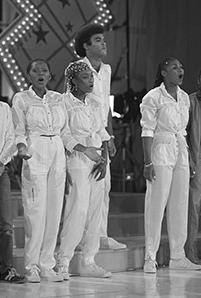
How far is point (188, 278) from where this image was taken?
581 cm

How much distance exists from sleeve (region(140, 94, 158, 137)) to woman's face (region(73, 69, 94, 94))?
1.81ft

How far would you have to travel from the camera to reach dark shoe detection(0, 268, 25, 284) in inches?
216

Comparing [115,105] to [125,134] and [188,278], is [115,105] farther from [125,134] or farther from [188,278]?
[188,278]

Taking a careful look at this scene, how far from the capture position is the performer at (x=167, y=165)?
6.18 metres

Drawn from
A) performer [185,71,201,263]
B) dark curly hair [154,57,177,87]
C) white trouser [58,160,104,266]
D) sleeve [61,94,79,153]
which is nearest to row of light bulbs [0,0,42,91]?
dark curly hair [154,57,177,87]

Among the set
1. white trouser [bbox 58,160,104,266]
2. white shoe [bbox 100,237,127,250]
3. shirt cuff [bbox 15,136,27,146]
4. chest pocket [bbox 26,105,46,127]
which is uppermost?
chest pocket [bbox 26,105,46,127]

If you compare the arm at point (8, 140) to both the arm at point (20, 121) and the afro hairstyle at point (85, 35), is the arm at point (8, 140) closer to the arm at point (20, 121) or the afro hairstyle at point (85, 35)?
the arm at point (20, 121)

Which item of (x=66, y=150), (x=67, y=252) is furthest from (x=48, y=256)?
(x=66, y=150)

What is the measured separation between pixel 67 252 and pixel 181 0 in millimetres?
5161

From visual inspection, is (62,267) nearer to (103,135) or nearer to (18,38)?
(103,135)

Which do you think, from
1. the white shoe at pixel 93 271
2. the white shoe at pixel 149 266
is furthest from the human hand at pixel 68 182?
the white shoe at pixel 149 266

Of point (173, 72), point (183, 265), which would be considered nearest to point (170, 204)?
point (183, 265)

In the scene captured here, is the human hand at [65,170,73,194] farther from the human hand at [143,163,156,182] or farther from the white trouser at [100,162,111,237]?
the human hand at [143,163,156,182]

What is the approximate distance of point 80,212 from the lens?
5719 mm
